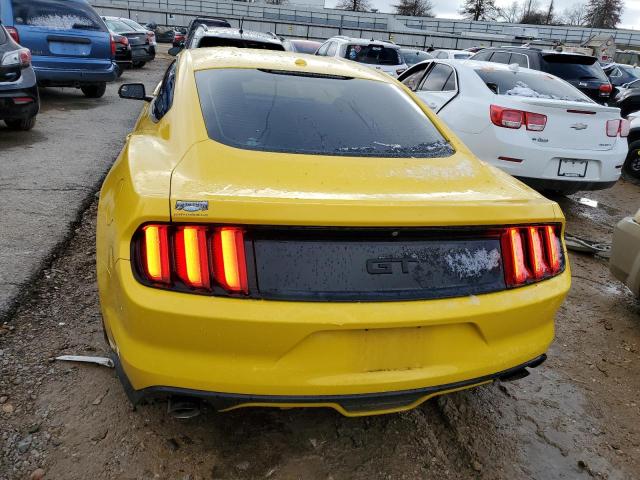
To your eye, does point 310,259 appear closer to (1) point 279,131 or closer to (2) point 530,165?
(1) point 279,131

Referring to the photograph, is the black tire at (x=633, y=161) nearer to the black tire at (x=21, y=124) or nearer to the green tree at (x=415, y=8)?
the black tire at (x=21, y=124)

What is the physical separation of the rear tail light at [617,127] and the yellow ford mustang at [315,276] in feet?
12.3

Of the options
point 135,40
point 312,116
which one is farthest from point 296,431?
point 135,40

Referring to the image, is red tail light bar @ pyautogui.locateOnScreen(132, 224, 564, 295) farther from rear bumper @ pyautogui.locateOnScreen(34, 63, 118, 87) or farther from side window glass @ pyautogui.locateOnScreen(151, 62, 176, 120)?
rear bumper @ pyautogui.locateOnScreen(34, 63, 118, 87)

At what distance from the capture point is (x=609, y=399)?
2684 millimetres

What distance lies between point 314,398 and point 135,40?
54.6 feet

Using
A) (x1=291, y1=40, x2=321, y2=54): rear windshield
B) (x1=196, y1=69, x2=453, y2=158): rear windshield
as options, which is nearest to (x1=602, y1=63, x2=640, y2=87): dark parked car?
(x1=291, y1=40, x2=321, y2=54): rear windshield

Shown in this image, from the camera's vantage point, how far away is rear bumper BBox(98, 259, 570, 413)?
164cm

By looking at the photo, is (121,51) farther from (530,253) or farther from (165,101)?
(530,253)

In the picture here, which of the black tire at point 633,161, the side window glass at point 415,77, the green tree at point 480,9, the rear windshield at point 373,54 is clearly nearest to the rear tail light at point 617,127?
the side window glass at point 415,77

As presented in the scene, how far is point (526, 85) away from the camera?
5.64 metres

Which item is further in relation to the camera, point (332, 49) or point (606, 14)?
point (606, 14)

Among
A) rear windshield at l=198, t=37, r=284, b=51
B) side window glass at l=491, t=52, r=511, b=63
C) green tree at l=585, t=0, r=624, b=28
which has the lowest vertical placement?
side window glass at l=491, t=52, r=511, b=63

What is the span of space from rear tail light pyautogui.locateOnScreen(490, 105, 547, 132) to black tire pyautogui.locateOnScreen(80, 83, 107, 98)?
318 inches
